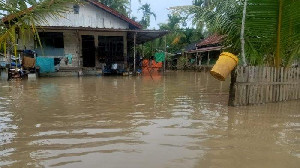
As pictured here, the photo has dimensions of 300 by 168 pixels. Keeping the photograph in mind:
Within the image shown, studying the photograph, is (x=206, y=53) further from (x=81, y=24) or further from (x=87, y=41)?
(x=81, y=24)

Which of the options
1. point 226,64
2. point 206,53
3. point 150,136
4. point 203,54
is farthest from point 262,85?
point 203,54

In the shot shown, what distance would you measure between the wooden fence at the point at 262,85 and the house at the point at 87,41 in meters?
9.91

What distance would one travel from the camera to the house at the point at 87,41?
1678 centimetres

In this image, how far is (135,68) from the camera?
1688cm

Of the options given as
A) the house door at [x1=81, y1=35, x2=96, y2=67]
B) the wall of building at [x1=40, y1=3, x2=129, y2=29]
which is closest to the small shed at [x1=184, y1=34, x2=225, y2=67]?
the wall of building at [x1=40, y1=3, x2=129, y2=29]

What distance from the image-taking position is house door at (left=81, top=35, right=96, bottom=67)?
59.6 feet

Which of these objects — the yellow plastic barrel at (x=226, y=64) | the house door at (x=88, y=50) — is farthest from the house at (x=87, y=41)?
the yellow plastic barrel at (x=226, y=64)

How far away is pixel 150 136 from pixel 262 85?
3567 millimetres

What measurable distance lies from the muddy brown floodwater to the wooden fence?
1.16ft

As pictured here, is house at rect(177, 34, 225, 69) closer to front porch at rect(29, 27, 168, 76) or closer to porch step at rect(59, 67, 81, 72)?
front porch at rect(29, 27, 168, 76)

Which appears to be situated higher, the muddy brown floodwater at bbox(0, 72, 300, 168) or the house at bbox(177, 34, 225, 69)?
the house at bbox(177, 34, 225, 69)

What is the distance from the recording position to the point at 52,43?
17.2 metres

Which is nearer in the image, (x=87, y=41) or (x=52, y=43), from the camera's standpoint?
(x=52, y=43)

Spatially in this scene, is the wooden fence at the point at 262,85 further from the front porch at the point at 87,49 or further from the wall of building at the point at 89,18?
the wall of building at the point at 89,18
